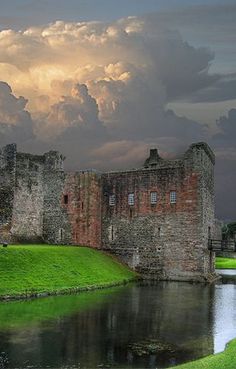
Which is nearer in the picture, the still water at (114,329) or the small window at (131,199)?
the still water at (114,329)

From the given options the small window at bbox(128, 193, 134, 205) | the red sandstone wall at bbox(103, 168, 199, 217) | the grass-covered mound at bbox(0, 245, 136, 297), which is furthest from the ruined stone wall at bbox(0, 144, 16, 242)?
the small window at bbox(128, 193, 134, 205)

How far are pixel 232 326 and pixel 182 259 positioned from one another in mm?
24726

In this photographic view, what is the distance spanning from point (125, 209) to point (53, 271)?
17.5 meters

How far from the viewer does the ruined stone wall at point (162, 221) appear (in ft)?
166

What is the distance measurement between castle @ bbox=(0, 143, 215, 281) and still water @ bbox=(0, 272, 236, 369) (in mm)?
13554

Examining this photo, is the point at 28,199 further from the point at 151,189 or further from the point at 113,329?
the point at 113,329

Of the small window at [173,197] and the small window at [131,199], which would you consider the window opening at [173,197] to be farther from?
the small window at [131,199]

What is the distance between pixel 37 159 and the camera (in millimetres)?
58062

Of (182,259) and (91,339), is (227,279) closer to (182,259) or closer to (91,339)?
(182,259)

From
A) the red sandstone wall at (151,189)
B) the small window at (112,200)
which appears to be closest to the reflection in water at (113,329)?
the red sandstone wall at (151,189)

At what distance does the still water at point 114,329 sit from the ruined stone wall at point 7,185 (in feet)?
60.7

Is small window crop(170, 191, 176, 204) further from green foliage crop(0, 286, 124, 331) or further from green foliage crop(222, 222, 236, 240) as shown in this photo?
green foliage crop(222, 222, 236, 240)

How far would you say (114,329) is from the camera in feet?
80.5

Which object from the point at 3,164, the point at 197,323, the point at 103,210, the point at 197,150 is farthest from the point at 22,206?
the point at 197,323
